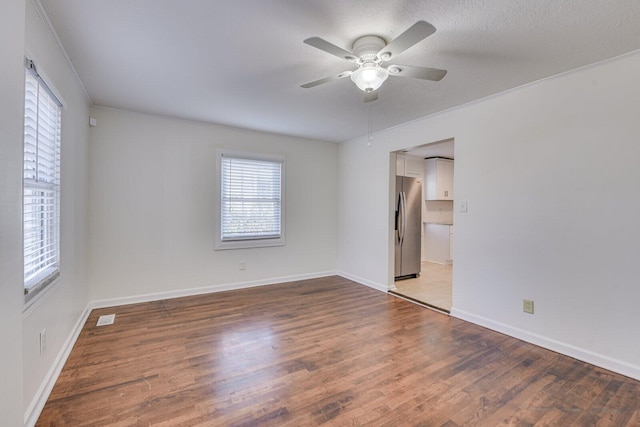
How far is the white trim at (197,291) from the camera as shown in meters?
3.55

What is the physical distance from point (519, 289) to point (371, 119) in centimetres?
253

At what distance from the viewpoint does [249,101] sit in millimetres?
3207

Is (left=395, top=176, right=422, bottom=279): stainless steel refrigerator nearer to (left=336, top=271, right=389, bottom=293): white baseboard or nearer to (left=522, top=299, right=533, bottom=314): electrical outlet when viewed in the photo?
(left=336, top=271, right=389, bottom=293): white baseboard

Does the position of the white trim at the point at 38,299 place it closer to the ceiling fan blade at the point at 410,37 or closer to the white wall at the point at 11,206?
the white wall at the point at 11,206

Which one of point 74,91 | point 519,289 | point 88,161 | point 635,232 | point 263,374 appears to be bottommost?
point 263,374

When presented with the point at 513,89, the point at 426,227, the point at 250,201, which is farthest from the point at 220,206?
the point at 426,227

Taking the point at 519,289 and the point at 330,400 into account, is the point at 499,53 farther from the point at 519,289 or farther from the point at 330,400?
the point at 330,400

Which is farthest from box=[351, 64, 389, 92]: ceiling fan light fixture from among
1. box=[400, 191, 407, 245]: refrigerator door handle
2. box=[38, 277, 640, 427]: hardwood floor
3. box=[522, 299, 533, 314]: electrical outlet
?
box=[400, 191, 407, 245]: refrigerator door handle

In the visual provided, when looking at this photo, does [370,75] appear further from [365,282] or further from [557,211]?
[365,282]

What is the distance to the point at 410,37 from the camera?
160cm

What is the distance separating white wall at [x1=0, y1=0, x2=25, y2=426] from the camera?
1017mm

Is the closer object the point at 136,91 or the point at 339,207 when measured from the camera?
the point at 136,91

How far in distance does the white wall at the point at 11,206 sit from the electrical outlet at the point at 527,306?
11.5 feet

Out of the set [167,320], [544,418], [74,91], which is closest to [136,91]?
[74,91]
